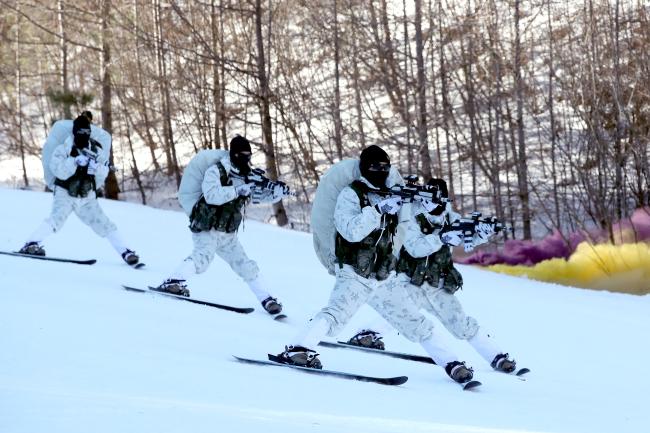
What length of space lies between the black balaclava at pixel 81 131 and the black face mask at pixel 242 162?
8.34 feet

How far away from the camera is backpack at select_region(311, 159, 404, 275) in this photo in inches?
223

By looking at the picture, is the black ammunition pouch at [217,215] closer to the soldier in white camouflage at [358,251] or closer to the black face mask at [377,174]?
the soldier in white camouflage at [358,251]

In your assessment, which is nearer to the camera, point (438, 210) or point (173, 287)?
point (438, 210)

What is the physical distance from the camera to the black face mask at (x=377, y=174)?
5492 millimetres

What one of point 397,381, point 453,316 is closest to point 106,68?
point 453,316

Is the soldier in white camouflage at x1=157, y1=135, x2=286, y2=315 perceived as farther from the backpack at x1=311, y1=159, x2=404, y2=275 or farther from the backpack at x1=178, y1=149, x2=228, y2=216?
the backpack at x1=311, y1=159, x2=404, y2=275

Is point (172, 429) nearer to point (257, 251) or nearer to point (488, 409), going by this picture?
point (488, 409)

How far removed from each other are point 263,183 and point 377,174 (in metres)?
2.13

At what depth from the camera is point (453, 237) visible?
6.05 meters

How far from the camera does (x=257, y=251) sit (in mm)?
12617

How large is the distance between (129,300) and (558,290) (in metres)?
6.47

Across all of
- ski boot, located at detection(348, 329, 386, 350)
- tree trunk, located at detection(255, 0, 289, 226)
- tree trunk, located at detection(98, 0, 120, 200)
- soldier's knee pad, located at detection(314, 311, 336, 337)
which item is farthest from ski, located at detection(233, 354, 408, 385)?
tree trunk, located at detection(98, 0, 120, 200)

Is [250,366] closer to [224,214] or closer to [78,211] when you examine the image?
[224,214]

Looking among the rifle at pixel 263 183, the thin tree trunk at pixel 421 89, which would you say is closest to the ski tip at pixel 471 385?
the rifle at pixel 263 183
